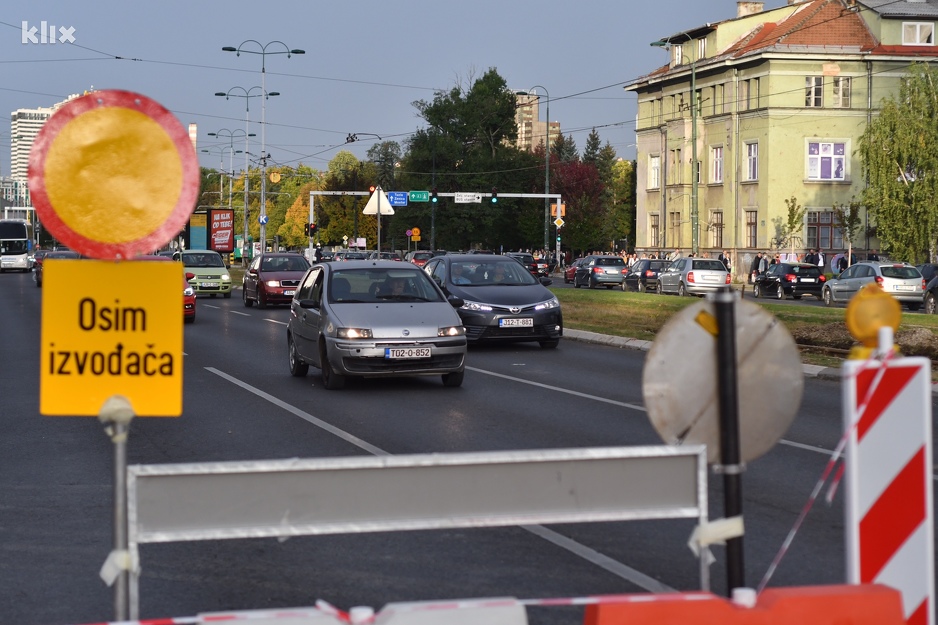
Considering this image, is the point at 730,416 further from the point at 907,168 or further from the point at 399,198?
the point at 399,198

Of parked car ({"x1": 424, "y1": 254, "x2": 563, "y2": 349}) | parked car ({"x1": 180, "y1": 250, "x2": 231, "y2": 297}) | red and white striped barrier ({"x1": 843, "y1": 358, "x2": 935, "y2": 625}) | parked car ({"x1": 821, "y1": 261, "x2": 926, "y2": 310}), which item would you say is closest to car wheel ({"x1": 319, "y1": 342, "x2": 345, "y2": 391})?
parked car ({"x1": 424, "y1": 254, "x2": 563, "y2": 349})

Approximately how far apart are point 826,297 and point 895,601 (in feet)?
130

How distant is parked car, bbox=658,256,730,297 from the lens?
4906 centimetres

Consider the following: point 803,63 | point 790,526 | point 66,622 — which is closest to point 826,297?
point 803,63

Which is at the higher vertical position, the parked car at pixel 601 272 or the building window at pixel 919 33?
the building window at pixel 919 33

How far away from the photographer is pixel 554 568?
6672 millimetres

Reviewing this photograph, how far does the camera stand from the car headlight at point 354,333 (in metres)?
15.6

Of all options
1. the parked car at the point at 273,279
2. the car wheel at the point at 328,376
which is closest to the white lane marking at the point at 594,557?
the car wheel at the point at 328,376

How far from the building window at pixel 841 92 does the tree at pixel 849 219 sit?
4.99m

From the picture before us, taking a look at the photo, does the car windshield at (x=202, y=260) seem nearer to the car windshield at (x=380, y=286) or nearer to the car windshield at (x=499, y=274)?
the car windshield at (x=499, y=274)

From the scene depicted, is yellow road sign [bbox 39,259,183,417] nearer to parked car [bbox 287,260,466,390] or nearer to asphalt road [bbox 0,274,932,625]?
asphalt road [bbox 0,274,932,625]

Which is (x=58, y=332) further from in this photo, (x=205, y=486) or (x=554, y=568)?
(x=554, y=568)

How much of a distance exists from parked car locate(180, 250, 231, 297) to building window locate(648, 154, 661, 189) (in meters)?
38.1

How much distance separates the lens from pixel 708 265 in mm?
50219
